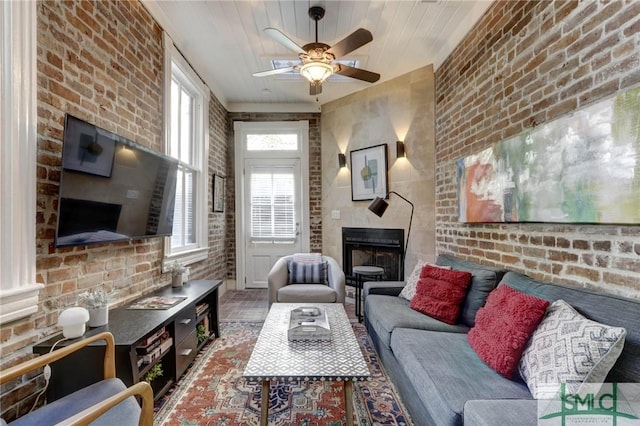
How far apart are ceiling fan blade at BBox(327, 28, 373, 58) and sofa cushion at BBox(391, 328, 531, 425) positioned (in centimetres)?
216

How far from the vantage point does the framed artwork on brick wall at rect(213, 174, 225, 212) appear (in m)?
4.27

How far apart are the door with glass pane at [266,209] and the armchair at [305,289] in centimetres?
144

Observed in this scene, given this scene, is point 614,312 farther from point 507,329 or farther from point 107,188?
point 107,188

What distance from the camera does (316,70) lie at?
249 cm

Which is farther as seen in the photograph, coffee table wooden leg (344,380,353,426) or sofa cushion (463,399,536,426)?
coffee table wooden leg (344,380,353,426)

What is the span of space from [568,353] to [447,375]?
51 cm

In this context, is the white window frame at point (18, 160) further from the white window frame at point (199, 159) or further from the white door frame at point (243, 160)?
the white door frame at point (243, 160)

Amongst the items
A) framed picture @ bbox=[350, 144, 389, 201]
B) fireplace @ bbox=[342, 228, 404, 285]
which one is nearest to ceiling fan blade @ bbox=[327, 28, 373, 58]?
framed picture @ bbox=[350, 144, 389, 201]

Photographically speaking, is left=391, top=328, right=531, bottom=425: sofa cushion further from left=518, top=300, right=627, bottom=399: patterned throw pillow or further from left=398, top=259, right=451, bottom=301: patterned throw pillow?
left=398, top=259, right=451, bottom=301: patterned throw pillow

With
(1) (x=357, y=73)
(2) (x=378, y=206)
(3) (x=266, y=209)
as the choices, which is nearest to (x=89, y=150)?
(1) (x=357, y=73)

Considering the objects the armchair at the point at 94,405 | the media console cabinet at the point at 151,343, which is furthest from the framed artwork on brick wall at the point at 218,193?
the armchair at the point at 94,405

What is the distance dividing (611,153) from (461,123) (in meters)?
1.63

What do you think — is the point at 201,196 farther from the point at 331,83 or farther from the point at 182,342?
the point at 331,83

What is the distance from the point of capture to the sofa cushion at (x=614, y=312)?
1.21m
